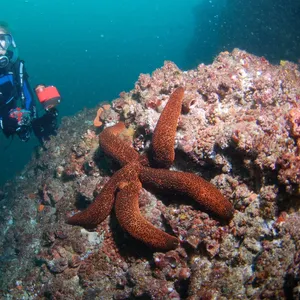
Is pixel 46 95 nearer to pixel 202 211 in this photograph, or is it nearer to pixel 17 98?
pixel 17 98

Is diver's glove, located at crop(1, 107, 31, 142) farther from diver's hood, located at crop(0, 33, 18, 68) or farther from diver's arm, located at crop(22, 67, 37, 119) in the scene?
diver's hood, located at crop(0, 33, 18, 68)

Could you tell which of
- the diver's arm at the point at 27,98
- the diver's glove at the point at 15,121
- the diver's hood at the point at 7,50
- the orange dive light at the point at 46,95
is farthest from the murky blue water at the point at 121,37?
the diver's glove at the point at 15,121

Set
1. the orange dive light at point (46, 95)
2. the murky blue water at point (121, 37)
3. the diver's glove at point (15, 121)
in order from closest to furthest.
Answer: the orange dive light at point (46, 95) → the diver's glove at point (15, 121) → the murky blue water at point (121, 37)

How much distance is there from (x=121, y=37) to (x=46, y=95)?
476ft

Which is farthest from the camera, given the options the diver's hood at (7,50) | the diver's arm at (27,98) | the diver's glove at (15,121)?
the diver's arm at (27,98)

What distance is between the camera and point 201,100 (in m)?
6.19

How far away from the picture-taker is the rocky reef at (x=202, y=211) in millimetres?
3998

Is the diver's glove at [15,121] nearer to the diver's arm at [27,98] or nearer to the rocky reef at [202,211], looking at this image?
the diver's arm at [27,98]

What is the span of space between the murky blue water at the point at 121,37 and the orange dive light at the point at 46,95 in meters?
18.9

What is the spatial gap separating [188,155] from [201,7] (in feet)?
131

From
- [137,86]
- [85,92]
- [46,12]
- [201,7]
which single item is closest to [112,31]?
[46,12]

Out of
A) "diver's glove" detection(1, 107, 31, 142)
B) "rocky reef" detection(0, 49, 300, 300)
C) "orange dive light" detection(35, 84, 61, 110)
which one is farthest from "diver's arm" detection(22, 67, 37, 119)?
"rocky reef" detection(0, 49, 300, 300)

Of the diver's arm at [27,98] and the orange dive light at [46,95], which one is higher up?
the orange dive light at [46,95]

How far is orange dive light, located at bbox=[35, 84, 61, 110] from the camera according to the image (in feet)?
30.7
